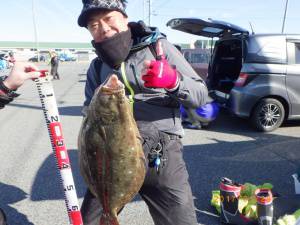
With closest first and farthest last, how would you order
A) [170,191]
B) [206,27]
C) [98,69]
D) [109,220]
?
1. [109,220]
2. [170,191]
3. [98,69]
4. [206,27]

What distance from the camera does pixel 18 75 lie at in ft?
6.43

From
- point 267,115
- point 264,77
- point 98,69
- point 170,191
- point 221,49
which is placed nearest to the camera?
point 170,191

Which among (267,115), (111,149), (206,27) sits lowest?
(267,115)

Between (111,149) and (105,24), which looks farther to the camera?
(105,24)

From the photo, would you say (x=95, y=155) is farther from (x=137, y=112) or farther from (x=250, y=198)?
(x=250, y=198)

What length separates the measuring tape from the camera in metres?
2.09

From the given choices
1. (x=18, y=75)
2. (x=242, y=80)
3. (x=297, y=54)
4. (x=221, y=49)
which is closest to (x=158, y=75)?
(x=18, y=75)

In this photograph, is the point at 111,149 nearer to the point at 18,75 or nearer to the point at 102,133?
the point at 102,133

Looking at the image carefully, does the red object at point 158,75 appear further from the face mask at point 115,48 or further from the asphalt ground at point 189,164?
the asphalt ground at point 189,164

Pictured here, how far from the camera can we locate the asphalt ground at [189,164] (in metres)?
3.84

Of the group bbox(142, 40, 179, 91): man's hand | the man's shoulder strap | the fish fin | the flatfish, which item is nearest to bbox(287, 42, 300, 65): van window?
the man's shoulder strap

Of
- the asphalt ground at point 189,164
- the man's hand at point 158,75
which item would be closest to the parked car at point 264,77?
the asphalt ground at point 189,164

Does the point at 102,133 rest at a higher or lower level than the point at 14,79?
lower

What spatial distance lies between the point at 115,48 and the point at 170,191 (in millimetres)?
963
